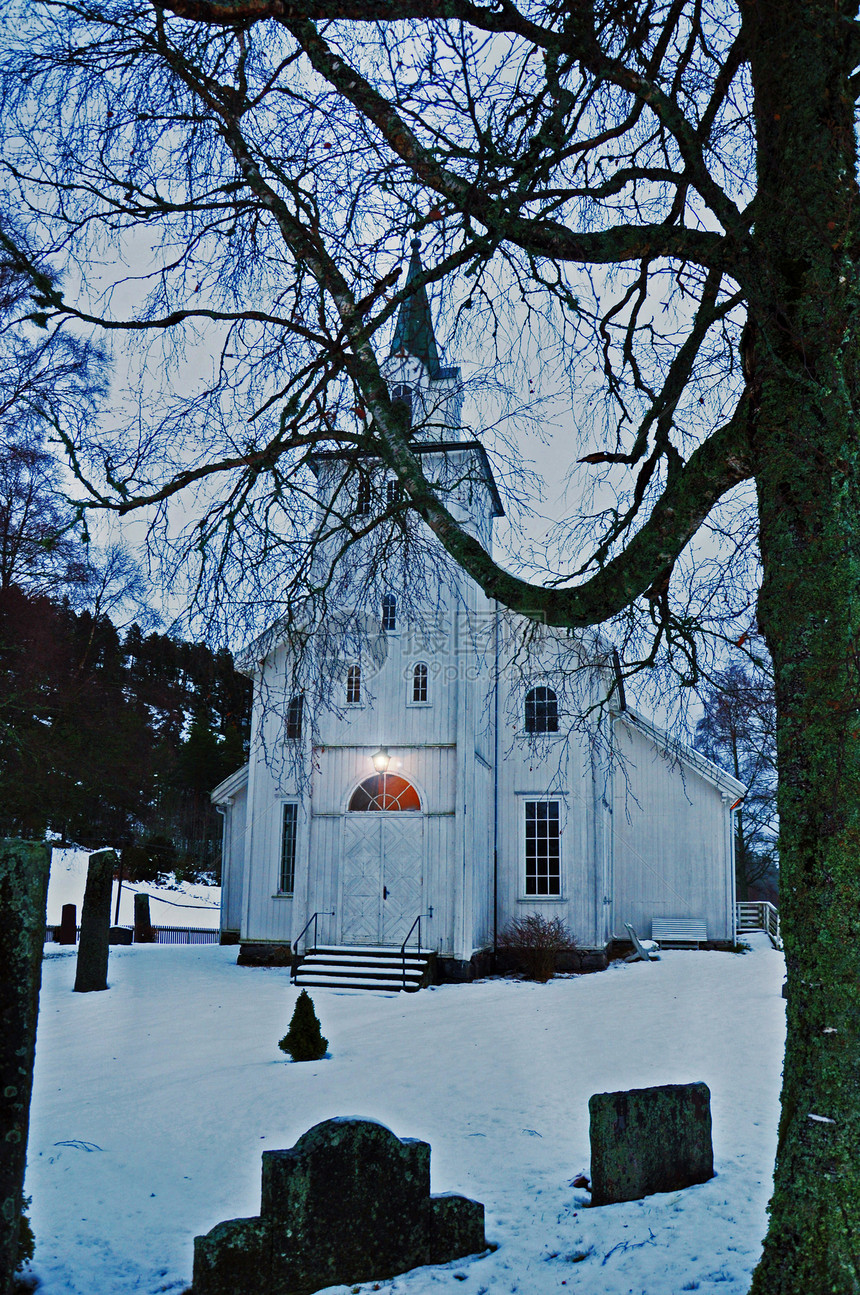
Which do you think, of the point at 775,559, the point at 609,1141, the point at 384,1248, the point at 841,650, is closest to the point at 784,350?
the point at 775,559

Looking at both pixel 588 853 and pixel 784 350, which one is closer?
pixel 784 350

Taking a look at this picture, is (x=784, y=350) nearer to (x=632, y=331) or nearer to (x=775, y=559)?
(x=775, y=559)

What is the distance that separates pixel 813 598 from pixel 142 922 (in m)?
24.5

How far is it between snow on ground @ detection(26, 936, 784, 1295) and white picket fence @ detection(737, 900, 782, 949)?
11.0 meters

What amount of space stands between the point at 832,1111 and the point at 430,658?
48.2ft

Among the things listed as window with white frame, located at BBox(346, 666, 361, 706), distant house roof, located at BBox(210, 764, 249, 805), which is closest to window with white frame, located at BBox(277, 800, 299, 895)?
window with white frame, located at BBox(346, 666, 361, 706)

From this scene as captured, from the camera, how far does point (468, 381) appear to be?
17.4 feet

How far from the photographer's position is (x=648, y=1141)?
5.94m

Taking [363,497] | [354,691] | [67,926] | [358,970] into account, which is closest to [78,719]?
[67,926]

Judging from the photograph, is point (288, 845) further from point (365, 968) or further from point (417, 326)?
point (417, 326)

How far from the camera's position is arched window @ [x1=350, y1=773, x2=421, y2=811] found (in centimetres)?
1798

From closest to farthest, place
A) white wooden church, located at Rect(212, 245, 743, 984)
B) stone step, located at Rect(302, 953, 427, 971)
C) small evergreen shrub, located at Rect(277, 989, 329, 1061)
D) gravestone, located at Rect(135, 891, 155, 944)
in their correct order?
1. small evergreen shrub, located at Rect(277, 989, 329, 1061)
2. stone step, located at Rect(302, 953, 427, 971)
3. white wooden church, located at Rect(212, 245, 743, 984)
4. gravestone, located at Rect(135, 891, 155, 944)

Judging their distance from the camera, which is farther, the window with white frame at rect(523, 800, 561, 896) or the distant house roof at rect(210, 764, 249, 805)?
the distant house roof at rect(210, 764, 249, 805)

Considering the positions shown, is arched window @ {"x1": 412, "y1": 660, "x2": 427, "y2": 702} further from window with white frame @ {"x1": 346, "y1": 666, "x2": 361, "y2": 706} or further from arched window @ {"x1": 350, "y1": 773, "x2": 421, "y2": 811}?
arched window @ {"x1": 350, "y1": 773, "x2": 421, "y2": 811}
